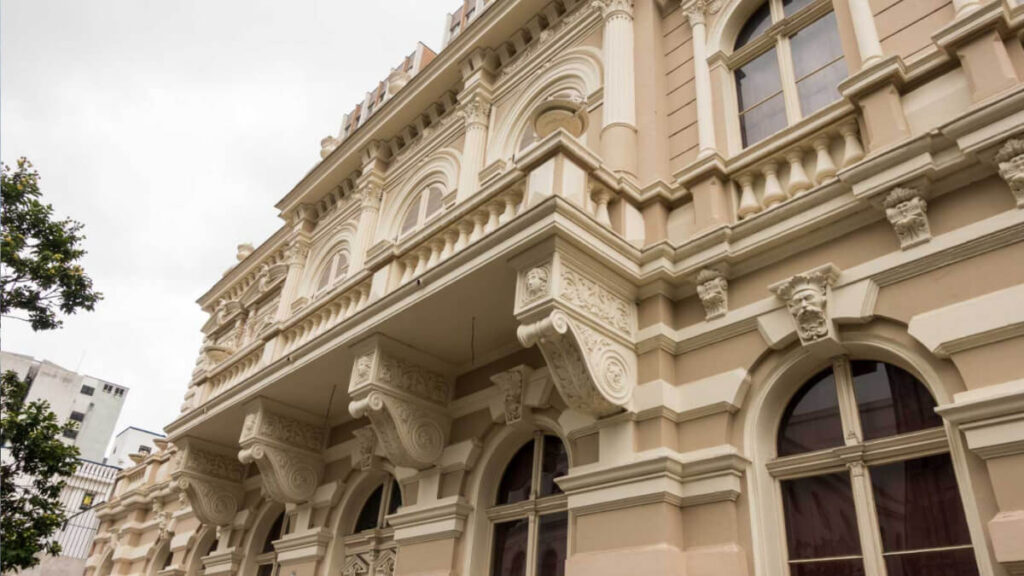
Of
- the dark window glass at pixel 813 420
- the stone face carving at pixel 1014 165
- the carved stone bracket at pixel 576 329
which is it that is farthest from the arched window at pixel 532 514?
the stone face carving at pixel 1014 165

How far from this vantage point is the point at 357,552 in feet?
34.2

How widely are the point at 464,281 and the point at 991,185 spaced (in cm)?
492

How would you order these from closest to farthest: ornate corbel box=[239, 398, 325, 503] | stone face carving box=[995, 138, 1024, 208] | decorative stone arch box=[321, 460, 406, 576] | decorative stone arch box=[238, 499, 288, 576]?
1. stone face carving box=[995, 138, 1024, 208]
2. decorative stone arch box=[321, 460, 406, 576]
3. ornate corbel box=[239, 398, 325, 503]
4. decorative stone arch box=[238, 499, 288, 576]

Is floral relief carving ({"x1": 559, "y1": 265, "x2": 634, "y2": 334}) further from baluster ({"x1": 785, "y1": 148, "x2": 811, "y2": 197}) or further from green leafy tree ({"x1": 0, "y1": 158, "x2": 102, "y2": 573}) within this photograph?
green leafy tree ({"x1": 0, "y1": 158, "x2": 102, "y2": 573})

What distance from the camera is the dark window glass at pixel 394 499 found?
10.4m

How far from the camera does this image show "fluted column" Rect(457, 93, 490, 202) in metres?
11.5

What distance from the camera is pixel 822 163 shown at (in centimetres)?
678

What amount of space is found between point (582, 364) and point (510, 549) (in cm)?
304

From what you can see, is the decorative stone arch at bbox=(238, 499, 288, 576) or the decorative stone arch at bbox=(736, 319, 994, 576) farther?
the decorative stone arch at bbox=(238, 499, 288, 576)

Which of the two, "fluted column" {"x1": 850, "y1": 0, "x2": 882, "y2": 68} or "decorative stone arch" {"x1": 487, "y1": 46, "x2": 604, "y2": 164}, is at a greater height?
"decorative stone arch" {"x1": 487, "y1": 46, "x2": 604, "y2": 164}

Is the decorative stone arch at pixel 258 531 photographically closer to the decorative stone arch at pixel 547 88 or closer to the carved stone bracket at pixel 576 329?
the decorative stone arch at pixel 547 88

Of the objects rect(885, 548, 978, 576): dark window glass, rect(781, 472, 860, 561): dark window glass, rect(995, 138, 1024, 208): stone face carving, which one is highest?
rect(995, 138, 1024, 208): stone face carving

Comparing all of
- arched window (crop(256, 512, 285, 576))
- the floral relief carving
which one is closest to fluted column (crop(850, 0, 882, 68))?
the floral relief carving

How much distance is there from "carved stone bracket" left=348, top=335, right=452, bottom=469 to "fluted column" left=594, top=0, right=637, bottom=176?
12.1 ft
